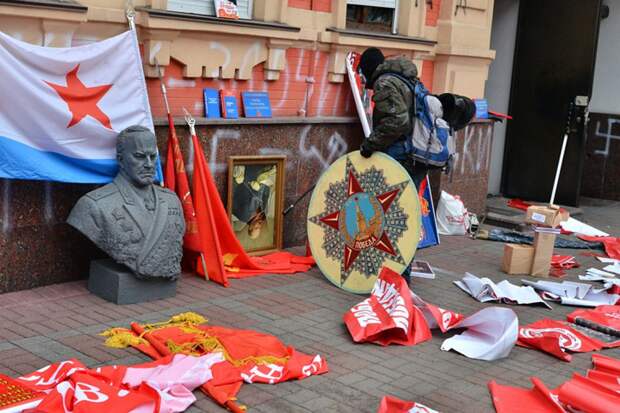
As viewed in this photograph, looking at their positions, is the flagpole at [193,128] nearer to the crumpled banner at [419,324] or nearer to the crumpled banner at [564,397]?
the crumpled banner at [419,324]

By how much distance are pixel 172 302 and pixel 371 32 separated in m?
4.16

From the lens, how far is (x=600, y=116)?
13.6 meters

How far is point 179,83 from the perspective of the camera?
7.39 metres

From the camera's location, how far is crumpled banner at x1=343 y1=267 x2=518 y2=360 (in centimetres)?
595

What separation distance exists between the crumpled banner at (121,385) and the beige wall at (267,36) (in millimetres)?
2492

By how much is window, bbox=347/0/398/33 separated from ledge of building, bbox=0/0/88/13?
11.5ft

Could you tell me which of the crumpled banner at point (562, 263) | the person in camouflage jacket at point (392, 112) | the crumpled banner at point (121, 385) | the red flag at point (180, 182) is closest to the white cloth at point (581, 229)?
the crumpled banner at point (562, 263)

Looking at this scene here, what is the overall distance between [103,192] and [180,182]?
880mm

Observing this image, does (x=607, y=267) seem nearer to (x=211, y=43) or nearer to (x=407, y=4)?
(x=407, y=4)

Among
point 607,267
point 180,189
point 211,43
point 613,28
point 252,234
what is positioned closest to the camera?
point 180,189

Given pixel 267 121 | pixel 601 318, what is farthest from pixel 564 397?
pixel 267 121

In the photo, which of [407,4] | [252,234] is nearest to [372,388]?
[252,234]

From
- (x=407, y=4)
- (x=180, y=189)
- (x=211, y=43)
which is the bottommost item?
(x=180, y=189)

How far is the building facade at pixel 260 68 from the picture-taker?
250 inches
